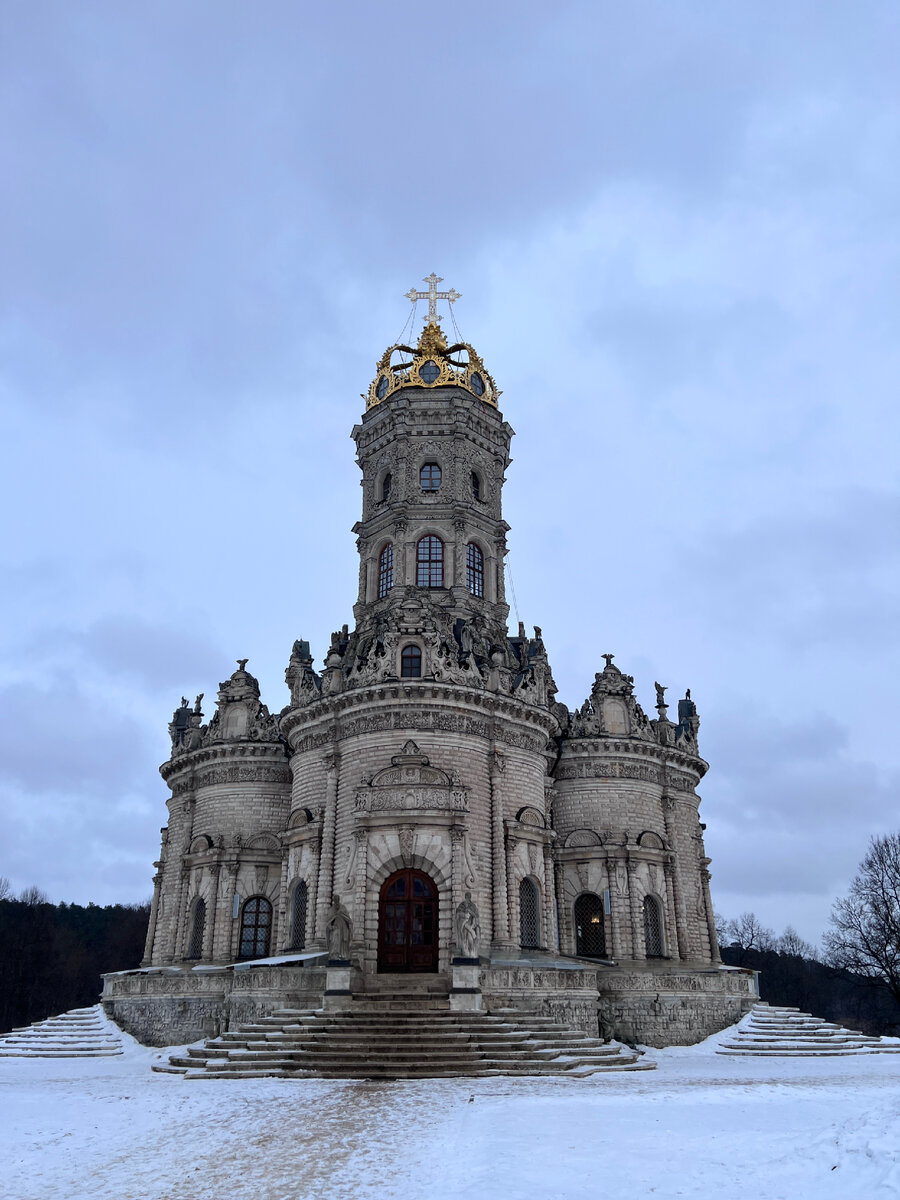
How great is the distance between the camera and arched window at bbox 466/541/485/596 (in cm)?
4275

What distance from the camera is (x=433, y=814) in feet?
105

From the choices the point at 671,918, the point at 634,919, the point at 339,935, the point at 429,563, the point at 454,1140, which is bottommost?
the point at 454,1140

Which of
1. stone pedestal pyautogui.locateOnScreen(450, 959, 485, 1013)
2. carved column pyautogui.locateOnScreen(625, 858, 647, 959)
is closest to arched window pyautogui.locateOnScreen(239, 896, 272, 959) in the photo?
carved column pyautogui.locateOnScreen(625, 858, 647, 959)

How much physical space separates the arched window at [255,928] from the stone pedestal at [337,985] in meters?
13.6

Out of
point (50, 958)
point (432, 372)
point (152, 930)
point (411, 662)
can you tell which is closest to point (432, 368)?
point (432, 372)

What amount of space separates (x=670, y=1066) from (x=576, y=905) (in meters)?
13.9

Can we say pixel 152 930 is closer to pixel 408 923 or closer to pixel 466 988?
pixel 408 923

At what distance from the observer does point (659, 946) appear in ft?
128

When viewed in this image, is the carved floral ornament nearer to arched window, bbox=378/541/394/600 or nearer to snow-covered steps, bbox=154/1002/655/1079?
arched window, bbox=378/541/394/600

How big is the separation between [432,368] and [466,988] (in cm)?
2942

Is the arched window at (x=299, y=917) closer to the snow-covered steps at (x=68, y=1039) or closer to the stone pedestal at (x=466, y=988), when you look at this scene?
the snow-covered steps at (x=68, y=1039)

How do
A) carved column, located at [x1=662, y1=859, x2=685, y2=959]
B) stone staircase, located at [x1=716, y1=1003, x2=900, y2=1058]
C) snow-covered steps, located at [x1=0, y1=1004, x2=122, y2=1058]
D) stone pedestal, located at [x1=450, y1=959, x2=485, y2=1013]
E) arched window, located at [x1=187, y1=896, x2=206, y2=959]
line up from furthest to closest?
arched window, located at [x1=187, y1=896, x2=206, y2=959] → carved column, located at [x1=662, y1=859, x2=685, y2=959] → snow-covered steps, located at [x1=0, y1=1004, x2=122, y2=1058] → stone staircase, located at [x1=716, y1=1003, x2=900, y2=1058] → stone pedestal, located at [x1=450, y1=959, x2=485, y2=1013]

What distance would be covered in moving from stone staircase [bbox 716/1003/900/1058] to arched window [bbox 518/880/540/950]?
7448 mm

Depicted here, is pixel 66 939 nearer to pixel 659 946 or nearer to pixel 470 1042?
pixel 659 946
